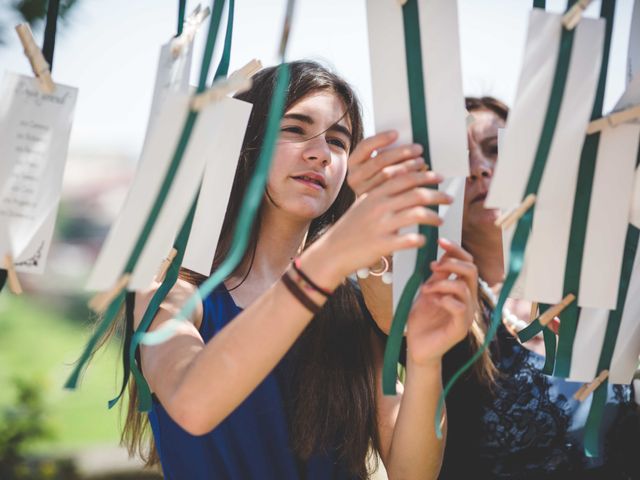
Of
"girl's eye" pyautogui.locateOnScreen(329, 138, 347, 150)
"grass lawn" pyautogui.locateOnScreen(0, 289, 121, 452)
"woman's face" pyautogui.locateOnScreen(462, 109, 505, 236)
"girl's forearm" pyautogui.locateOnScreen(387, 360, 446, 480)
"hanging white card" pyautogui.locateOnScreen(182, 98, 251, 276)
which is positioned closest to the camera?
"hanging white card" pyautogui.locateOnScreen(182, 98, 251, 276)

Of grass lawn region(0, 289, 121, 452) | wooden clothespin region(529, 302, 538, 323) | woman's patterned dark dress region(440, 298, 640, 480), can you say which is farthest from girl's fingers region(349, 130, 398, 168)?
grass lawn region(0, 289, 121, 452)

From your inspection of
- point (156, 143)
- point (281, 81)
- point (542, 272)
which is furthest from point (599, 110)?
point (156, 143)

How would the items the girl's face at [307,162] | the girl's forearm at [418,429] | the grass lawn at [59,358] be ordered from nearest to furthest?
the girl's forearm at [418,429] < the girl's face at [307,162] < the grass lawn at [59,358]

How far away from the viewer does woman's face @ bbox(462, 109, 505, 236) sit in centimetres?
171

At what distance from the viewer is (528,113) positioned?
796 millimetres

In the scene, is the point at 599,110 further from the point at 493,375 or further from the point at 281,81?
the point at 493,375

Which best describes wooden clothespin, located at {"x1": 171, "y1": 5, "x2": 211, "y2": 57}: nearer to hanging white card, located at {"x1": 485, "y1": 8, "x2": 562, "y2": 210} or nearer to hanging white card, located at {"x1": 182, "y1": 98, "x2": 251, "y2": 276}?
hanging white card, located at {"x1": 182, "y1": 98, "x2": 251, "y2": 276}

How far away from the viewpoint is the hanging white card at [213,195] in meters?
0.93

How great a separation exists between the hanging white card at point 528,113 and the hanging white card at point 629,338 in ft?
0.90

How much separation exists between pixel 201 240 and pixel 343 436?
629 millimetres

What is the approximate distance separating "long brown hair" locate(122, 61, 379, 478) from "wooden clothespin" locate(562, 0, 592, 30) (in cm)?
74

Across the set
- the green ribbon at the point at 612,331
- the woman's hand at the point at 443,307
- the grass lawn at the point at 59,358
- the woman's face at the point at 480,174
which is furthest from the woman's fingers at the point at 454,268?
the grass lawn at the point at 59,358

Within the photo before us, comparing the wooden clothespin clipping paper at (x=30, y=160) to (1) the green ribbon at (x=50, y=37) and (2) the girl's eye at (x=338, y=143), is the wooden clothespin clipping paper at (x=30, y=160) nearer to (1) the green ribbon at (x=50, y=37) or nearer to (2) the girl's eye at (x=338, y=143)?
(1) the green ribbon at (x=50, y=37)

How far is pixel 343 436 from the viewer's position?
55.4 inches
